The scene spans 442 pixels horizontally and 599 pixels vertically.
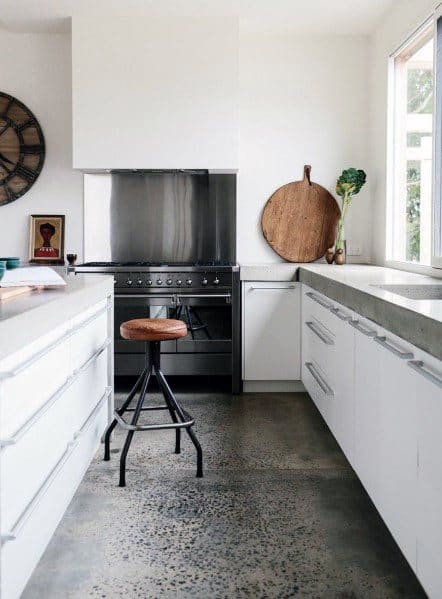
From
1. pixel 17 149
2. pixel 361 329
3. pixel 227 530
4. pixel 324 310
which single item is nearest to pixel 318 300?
pixel 324 310

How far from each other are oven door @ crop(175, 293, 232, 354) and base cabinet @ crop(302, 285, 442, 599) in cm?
129

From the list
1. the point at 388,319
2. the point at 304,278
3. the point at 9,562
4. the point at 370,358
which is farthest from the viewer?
the point at 304,278

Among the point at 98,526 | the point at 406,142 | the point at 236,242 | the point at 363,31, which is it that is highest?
the point at 363,31

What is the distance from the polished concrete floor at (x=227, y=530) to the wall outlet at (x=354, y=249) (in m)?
1.76

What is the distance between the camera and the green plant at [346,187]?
4.67m

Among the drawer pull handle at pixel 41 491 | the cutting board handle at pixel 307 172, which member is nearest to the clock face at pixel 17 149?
the cutting board handle at pixel 307 172

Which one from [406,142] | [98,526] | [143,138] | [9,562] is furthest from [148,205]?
[9,562]

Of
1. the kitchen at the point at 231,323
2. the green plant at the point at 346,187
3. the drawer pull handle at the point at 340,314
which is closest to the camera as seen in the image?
the kitchen at the point at 231,323

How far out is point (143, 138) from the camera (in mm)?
4422

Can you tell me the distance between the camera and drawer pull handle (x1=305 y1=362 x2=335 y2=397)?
327 cm

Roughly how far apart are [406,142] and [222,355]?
1803 mm

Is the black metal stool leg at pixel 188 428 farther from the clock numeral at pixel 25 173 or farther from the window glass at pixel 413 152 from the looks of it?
the clock numeral at pixel 25 173

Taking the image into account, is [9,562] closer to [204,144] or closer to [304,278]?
[304,278]

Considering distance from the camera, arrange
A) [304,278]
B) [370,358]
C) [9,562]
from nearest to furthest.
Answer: [9,562] < [370,358] < [304,278]
